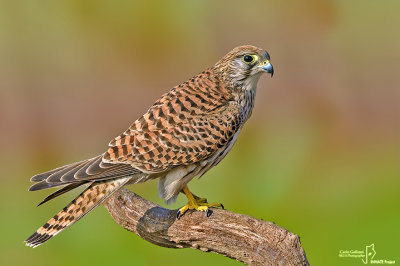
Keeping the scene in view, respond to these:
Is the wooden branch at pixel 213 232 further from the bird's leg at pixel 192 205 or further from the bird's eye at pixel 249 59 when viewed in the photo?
the bird's eye at pixel 249 59

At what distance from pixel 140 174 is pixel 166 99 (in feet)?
2.06

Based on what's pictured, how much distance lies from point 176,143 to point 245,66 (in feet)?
2.62

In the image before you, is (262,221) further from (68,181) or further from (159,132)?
(68,181)

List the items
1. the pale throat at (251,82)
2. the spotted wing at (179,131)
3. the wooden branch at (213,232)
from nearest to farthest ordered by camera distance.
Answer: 1. the wooden branch at (213,232)
2. the spotted wing at (179,131)
3. the pale throat at (251,82)

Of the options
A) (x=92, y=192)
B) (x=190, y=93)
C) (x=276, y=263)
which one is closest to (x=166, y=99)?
(x=190, y=93)

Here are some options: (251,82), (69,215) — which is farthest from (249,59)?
(69,215)

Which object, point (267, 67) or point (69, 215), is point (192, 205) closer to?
point (69, 215)

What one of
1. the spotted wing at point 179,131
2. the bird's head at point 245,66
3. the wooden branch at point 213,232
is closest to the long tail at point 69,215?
the spotted wing at point 179,131

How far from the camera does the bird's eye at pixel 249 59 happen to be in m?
4.52

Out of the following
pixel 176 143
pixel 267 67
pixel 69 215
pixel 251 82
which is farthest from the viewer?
pixel 251 82

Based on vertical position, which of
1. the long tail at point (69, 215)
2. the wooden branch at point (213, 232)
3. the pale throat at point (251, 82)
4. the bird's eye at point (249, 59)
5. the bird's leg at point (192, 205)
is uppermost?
the bird's eye at point (249, 59)

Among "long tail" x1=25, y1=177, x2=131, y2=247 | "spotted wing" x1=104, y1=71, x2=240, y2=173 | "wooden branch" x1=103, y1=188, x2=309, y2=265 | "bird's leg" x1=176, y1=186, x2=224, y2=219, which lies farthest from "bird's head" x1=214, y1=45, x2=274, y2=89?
"long tail" x1=25, y1=177, x2=131, y2=247

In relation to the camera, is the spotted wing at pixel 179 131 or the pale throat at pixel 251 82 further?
the pale throat at pixel 251 82

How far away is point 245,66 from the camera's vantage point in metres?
4.54
